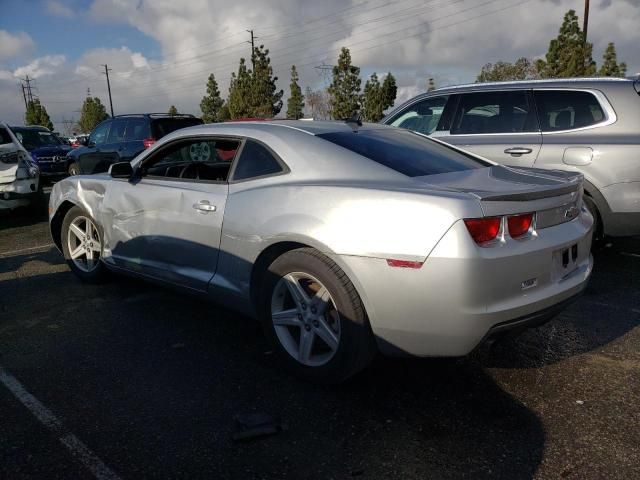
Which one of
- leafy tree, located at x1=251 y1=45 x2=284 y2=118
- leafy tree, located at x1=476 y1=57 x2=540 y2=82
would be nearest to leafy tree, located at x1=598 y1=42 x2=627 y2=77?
leafy tree, located at x1=476 y1=57 x2=540 y2=82

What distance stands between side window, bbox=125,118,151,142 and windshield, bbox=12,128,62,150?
6.28m

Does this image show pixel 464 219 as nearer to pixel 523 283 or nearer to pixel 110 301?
pixel 523 283

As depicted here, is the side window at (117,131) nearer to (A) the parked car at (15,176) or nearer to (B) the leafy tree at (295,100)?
(A) the parked car at (15,176)

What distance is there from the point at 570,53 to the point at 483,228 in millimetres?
29168

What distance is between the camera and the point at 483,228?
2.55m

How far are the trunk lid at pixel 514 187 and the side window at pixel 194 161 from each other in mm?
1612

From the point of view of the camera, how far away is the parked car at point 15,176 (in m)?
8.59

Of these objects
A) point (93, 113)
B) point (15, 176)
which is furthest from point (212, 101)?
point (15, 176)

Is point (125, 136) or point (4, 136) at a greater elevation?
point (4, 136)

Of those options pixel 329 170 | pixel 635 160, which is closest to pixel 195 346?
pixel 329 170

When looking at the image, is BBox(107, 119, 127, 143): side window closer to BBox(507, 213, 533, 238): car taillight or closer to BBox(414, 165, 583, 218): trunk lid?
BBox(414, 165, 583, 218): trunk lid

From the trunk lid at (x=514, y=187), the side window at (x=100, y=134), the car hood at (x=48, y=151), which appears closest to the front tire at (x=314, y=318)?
the trunk lid at (x=514, y=187)

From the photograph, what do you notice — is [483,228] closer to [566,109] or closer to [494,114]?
[566,109]

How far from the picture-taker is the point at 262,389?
10.1 feet
